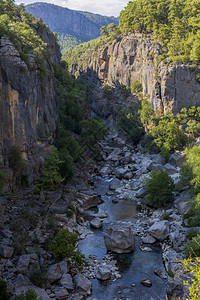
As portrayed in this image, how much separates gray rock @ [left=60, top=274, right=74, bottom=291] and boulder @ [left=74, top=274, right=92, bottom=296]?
1.51ft

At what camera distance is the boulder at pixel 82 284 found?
19714 millimetres

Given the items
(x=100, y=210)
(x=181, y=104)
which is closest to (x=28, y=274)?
(x=100, y=210)

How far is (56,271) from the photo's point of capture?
20.6m

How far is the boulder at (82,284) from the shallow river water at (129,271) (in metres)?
0.51

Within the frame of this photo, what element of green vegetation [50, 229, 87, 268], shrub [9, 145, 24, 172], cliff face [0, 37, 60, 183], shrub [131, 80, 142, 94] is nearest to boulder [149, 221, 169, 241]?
green vegetation [50, 229, 87, 268]

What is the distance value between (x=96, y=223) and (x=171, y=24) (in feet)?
189

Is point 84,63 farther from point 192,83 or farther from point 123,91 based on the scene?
point 192,83

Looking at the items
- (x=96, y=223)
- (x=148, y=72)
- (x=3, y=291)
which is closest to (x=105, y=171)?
(x=96, y=223)

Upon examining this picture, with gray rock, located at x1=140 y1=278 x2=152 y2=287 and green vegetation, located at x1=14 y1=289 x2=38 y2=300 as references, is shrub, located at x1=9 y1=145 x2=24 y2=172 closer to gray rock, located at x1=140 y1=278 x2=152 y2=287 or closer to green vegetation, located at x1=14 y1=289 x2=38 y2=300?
green vegetation, located at x1=14 y1=289 x2=38 y2=300

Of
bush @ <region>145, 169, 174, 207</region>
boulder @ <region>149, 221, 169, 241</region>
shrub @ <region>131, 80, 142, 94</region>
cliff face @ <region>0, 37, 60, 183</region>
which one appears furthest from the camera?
shrub @ <region>131, 80, 142, 94</region>

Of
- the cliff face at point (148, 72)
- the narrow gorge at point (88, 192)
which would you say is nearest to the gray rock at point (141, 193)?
the narrow gorge at point (88, 192)

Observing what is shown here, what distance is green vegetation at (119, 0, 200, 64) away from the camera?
5747 cm

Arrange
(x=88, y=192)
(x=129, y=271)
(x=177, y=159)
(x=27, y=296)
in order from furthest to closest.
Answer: (x=177, y=159) → (x=88, y=192) → (x=129, y=271) → (x=27, y=296)

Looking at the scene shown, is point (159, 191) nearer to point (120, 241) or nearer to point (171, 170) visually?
point (171, 170)
